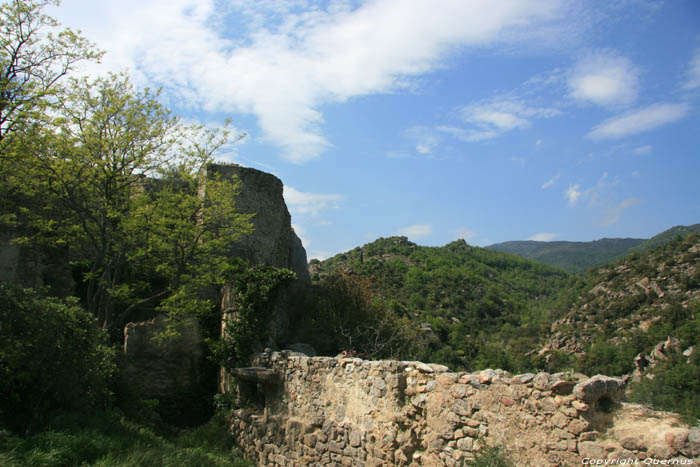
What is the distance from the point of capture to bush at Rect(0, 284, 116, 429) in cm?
641

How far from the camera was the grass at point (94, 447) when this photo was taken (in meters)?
5.60

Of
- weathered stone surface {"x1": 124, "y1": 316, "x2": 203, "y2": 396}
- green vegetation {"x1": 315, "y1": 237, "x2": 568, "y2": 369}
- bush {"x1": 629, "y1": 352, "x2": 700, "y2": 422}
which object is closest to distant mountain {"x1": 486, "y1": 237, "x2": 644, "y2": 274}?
green vegetation {"x1": 315, "y1": 237, "x2": 568, "y2": 369}

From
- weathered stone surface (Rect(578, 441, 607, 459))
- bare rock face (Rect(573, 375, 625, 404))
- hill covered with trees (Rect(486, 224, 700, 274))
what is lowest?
weathered stone surface (Rect(578, 441, 607, 459))

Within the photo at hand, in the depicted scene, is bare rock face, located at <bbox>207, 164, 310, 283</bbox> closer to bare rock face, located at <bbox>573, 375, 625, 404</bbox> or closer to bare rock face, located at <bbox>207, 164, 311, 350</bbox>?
bare rock face, located at <bbox>207, 164, 311, 350</bbox>

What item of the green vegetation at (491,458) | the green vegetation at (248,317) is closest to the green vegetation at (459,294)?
the green vegetation at (248,317)

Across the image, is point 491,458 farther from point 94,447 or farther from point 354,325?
point 354,325

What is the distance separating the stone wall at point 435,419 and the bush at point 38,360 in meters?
3.78

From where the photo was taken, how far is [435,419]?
661cm

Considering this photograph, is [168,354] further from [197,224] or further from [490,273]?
[490,273]

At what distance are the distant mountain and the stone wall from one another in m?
68.4

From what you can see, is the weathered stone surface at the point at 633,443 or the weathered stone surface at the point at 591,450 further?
the weathered stone surface at the point at 591,450

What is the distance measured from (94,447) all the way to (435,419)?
4.73 m

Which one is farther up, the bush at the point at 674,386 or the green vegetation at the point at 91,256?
the green vegetation at the point at 91,256

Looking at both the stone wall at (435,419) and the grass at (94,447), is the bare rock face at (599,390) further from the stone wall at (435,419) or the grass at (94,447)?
the grass at (94,447)
